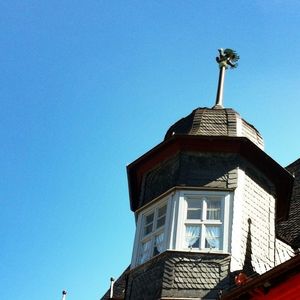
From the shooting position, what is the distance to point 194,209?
1384cm

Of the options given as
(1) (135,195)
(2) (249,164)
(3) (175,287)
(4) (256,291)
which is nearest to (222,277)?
(3) (175,287)

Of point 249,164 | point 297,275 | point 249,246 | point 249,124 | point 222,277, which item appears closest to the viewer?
point 297,275

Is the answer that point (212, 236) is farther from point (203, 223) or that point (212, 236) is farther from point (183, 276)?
point (183, 276)

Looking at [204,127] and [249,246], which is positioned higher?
[204,127]

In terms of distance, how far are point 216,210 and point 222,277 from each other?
5.40ft

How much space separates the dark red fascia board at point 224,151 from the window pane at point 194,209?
1401 millimetres

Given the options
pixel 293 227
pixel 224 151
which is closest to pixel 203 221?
pixel 224 151

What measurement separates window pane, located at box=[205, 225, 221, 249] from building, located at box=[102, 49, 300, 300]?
2 cm

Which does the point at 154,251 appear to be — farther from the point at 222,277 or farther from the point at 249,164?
the point at 249,164

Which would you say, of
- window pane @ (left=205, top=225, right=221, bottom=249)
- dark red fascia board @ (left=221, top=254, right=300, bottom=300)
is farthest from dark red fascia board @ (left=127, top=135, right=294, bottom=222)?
dark red fascia board @ (left=221, top=254, right=300, bottom=300)

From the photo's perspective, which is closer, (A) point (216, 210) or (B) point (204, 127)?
(A) point (216, 210)

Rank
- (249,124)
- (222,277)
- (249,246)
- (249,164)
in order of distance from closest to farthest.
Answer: (222,277) < (249,246) < (249,164) < (249,124)

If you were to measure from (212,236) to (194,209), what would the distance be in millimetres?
774

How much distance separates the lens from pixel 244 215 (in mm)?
13812
